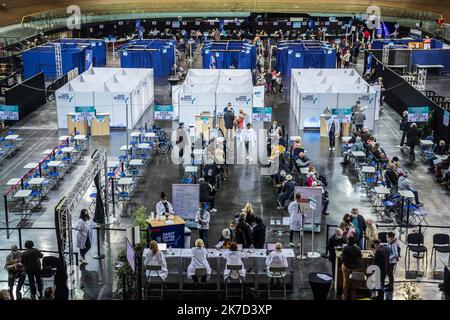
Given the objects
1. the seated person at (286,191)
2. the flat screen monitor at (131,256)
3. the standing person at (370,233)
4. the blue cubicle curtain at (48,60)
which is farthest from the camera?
the blue cubicle curtain at (48,60)

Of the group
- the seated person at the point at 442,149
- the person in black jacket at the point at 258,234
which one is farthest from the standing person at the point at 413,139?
the person in black jacket at the point at 258,234

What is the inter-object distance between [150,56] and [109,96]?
12.9 m

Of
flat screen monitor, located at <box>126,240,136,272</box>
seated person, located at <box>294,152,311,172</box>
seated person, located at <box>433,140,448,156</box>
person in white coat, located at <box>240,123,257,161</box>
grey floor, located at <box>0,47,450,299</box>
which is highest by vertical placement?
flat screen monitor, located at <box>126,240,136,272</box>

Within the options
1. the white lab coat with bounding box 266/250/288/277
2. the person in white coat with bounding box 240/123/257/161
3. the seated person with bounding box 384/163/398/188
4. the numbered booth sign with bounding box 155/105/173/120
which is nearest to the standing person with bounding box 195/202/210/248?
the white lab coat with bounding box 266/250/288/277

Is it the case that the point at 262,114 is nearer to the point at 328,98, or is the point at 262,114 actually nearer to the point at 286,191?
the point at 328,98

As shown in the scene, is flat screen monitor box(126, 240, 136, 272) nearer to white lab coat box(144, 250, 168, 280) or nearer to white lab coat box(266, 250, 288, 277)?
white lab coat box(144, 250, 168, 280)

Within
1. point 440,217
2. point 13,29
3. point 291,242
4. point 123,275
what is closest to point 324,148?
point 440,217

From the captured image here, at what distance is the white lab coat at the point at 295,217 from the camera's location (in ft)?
52.2

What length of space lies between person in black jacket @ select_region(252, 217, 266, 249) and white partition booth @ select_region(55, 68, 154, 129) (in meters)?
12.4

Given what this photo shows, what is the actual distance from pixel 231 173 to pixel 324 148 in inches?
171

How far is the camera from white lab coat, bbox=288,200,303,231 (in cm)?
1592

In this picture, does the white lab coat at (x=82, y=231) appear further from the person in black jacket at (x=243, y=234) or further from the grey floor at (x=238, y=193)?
the person in black jacket at (x=243, y=234)

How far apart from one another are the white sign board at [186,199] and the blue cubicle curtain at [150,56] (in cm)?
2253

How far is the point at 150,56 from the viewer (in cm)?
3888
